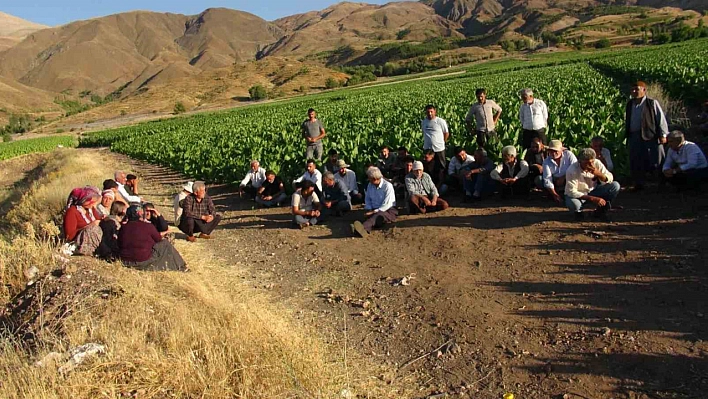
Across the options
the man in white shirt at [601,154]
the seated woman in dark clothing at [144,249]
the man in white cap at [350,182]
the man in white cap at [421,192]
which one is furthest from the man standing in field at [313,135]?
the man in white shirt at [601,154]

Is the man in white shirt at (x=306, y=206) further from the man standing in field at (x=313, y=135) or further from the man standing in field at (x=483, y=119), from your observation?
the man standing in field at (x=483, y=119)

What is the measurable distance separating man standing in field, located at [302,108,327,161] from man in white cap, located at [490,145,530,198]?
459 cm

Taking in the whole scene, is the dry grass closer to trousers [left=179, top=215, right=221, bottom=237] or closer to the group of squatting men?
trousers [left=179, top=215, right=221, bottom=237]

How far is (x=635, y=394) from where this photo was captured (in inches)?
162

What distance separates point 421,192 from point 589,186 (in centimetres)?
270

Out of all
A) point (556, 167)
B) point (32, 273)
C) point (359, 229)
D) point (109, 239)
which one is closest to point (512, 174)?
point (556, 167)

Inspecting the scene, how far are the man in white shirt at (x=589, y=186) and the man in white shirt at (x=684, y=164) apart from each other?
1202 millimetres

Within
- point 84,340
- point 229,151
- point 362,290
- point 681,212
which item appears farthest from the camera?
point 229,151

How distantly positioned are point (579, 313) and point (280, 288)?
369 centimetres

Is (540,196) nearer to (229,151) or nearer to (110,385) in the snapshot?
(110,385)

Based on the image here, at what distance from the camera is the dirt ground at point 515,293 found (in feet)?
14.9

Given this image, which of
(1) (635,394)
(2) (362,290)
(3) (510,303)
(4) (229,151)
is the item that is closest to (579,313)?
(3) (510,303)

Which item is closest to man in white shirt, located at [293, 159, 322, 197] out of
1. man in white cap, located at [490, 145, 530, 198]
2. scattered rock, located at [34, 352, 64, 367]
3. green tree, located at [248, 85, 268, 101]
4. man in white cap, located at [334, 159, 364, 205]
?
man in white cap, located at [334, 159, 364, 205]

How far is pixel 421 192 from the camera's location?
31.3 ft
